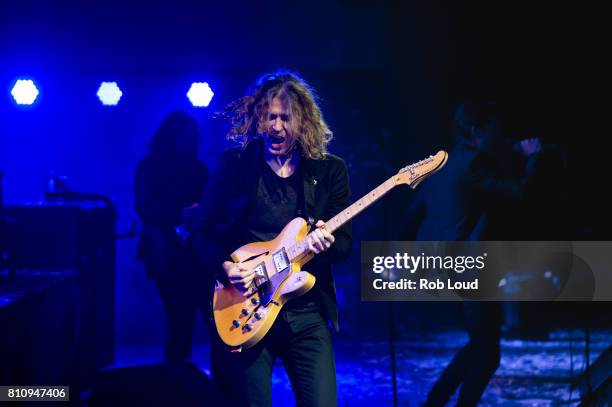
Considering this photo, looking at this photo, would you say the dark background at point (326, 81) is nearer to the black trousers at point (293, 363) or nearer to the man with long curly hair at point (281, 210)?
the man with long curly hair at point (281, 210)

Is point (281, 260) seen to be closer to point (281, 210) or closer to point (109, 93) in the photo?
point (281, 210)

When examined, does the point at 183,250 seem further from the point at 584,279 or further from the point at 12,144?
the point at 584,279

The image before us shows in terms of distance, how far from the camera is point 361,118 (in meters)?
5.61

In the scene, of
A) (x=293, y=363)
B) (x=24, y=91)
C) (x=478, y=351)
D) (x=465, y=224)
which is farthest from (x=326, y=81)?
(x=293, y=363)

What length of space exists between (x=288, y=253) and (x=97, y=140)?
11.7 ft

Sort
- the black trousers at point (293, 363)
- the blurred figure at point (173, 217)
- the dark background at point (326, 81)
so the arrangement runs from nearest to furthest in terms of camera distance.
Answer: the black trousers at point (293, 363) → the blurred figure at point (173, 217) → the dark background at point (326, 81)

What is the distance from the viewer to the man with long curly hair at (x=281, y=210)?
2.66 meters

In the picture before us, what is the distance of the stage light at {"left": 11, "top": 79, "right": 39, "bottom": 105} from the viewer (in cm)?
512

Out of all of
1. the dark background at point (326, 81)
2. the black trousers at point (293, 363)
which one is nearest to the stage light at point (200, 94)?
the dark background at point (326, 81)

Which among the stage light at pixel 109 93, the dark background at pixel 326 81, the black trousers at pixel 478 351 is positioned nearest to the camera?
the black trousers at pixel 478 351

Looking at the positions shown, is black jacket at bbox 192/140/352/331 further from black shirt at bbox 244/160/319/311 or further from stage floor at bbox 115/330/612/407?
stage floor at bbox 115/330/612/407

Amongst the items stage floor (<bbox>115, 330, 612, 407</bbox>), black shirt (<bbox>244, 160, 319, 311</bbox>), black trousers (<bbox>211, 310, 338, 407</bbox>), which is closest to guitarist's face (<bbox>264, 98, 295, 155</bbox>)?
black shirt (<bbox>244, 160, 319, 311</bbox>)

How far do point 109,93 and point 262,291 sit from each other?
10.0 ft

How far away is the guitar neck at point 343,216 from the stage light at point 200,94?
2521 millimetres
